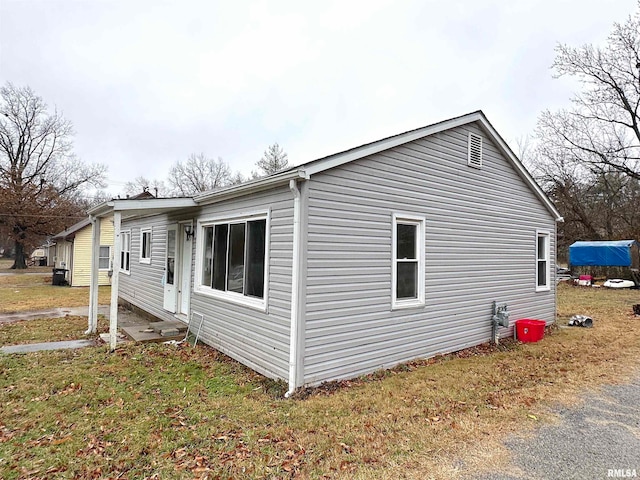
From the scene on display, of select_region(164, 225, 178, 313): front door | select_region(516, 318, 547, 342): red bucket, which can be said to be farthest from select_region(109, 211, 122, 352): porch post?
select_region(516, 318, 547, 342): red bucket

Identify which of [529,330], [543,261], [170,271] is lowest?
[529,330]

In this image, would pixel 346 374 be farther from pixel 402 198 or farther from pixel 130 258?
pixel 130 258

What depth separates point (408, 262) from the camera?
6.24 metres

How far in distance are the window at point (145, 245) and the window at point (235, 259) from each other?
11.9ft

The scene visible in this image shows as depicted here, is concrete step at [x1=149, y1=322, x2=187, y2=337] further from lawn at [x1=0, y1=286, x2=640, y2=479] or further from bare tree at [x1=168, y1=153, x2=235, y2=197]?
bare tree at [x1=168, y1=153, x2=235, y2=197]

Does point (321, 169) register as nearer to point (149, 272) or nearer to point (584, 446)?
point (584, 446)

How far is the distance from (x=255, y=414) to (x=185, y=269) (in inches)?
190

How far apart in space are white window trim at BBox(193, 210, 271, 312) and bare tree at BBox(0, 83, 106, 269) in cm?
2794

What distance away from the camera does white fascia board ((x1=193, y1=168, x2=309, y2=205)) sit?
4805 millimetres

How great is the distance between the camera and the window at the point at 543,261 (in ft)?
31.1

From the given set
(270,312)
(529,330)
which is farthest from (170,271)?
(529,330)

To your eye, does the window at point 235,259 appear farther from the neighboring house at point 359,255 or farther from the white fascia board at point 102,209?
the white fascia board at point 102,209

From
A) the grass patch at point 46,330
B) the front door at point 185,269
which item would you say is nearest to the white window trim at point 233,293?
the front door at point 185,269

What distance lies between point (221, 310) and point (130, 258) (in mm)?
6855
